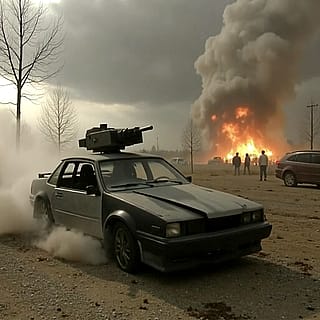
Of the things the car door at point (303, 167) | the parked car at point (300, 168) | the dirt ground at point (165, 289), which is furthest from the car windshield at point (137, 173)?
the car door at point (303, 167)

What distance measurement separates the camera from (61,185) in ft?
24.3

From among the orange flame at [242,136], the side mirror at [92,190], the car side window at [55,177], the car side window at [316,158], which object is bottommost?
the side mirror at [92,190]

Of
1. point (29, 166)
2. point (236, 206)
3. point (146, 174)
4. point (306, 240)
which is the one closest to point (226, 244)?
point (236, 206)

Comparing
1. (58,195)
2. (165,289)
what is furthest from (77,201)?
(165,289)

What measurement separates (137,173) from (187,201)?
134 centimetres

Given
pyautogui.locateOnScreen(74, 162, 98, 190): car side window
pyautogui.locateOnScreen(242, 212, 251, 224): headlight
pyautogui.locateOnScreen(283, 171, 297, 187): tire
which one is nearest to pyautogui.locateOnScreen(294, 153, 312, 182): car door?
pyautogui.locateOnScreen(283, 171, 297, 187): tire

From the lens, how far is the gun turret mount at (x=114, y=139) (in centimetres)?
729

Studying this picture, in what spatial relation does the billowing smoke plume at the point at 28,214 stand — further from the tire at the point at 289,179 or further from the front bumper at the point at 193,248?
the tire at the point at 289,179

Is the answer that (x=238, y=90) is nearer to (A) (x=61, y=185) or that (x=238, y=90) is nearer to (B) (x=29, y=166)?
(B) (x=29, y=166)

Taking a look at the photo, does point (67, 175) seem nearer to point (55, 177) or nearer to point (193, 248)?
point (55, 177)

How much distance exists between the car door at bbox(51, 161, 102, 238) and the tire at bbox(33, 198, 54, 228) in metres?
0.23

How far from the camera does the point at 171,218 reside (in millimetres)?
5117

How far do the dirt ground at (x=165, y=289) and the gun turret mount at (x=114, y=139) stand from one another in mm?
1936

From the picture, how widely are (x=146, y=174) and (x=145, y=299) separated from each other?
7.85ft
